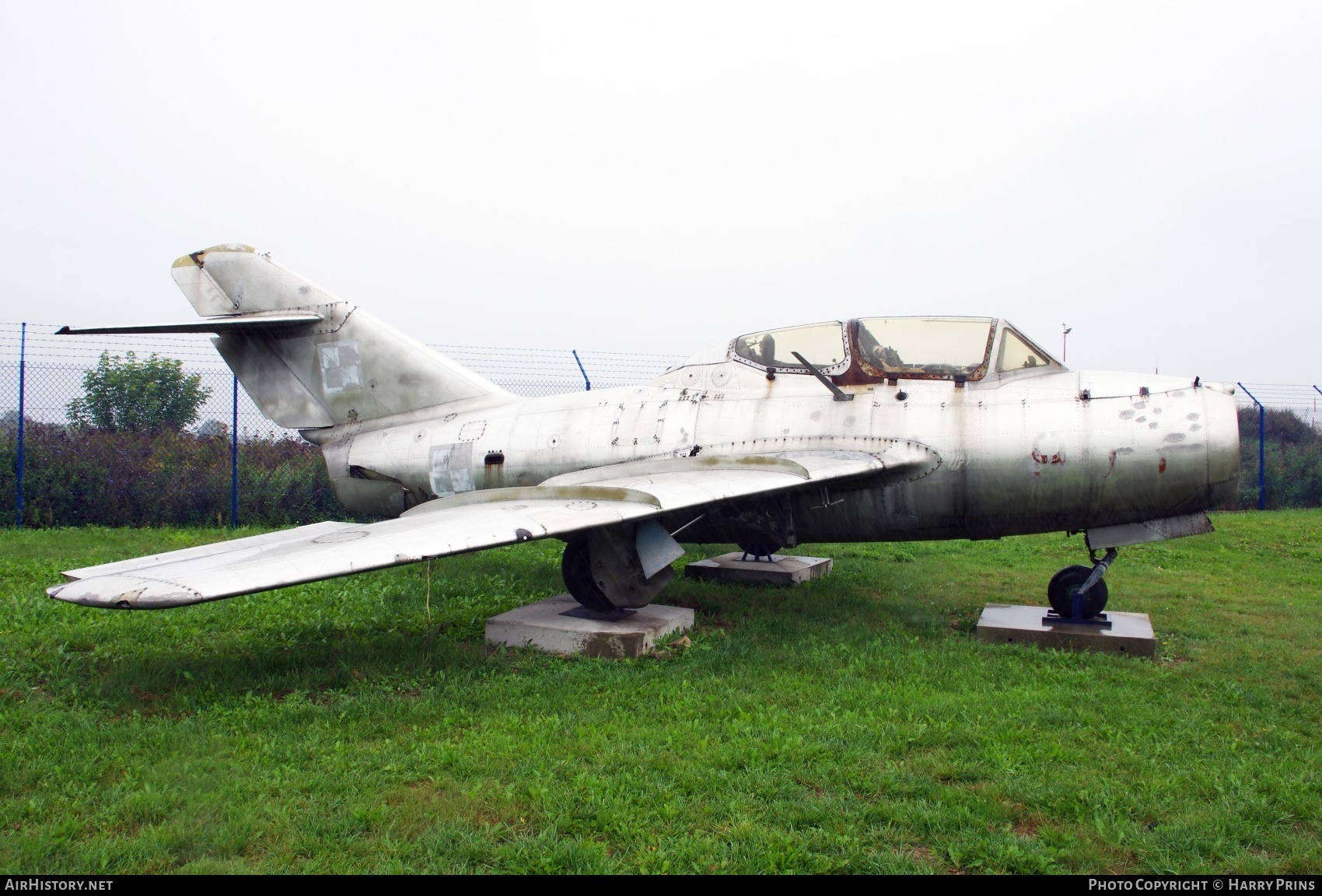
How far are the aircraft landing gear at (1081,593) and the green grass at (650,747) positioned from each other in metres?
0.62

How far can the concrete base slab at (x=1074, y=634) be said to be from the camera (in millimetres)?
5922

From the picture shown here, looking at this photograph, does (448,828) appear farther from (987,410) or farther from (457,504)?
(987,410)

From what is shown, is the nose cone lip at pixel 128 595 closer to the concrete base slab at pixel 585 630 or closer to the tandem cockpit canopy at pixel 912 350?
the concrete base slab at pixel 585 630

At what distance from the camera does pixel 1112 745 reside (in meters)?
4.04

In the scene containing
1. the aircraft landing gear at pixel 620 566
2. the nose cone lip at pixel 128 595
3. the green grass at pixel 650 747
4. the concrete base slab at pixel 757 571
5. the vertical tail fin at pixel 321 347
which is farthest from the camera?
the concrete base slab at pixel 757 571

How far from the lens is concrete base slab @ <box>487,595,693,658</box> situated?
5895mm

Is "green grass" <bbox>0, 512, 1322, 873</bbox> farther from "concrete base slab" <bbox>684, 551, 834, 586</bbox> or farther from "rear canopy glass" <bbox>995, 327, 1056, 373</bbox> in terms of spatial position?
"rear canopy glass" <bbox>995, 327, 1056, 373</bbox>

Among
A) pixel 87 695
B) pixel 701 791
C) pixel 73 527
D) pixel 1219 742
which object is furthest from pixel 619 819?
pixel 73 527

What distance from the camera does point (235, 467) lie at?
1325 cm

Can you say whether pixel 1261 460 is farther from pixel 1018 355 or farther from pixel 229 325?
pixel 229 325

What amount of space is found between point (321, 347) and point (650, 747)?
6477mm

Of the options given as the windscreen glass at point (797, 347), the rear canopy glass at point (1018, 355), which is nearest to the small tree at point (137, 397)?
the windscreen glass at point (797, 347)

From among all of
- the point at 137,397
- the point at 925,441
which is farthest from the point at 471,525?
the point at 137,397

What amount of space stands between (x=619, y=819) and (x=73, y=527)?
1277 centimetres
